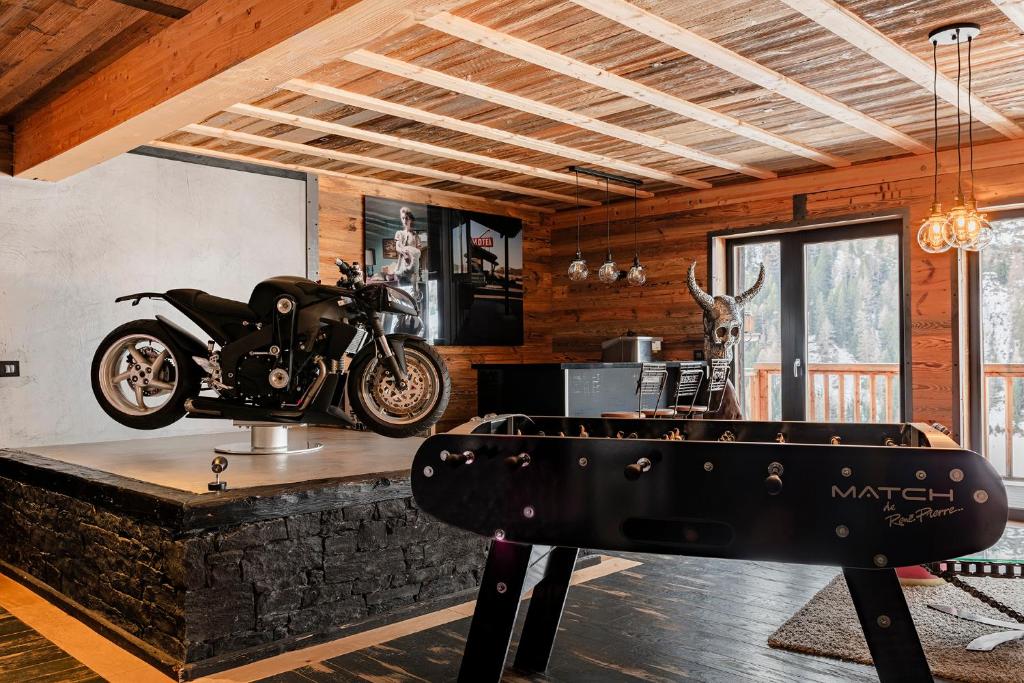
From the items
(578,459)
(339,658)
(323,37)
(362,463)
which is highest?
(323,37)

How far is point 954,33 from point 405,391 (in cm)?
302

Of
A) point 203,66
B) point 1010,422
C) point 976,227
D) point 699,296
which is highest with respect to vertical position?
point 203,66

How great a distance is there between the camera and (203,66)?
318 centimetres

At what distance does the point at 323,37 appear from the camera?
2727 mm

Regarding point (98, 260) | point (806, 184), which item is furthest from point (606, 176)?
point (98, 260)

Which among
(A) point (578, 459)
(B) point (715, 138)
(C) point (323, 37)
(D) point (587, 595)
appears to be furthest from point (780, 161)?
(A) point (578, 459)

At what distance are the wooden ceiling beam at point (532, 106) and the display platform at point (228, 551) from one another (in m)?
1.82

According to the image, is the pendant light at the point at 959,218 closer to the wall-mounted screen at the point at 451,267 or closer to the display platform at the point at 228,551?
the display platform at the point at 228,551

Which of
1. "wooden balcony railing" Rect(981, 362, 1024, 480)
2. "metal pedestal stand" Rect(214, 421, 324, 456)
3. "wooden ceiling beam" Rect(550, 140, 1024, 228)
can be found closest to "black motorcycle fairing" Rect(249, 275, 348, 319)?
"metal pedestal stand" Rect(214, 421, 324, 456)

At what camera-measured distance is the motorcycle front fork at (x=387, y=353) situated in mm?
4016

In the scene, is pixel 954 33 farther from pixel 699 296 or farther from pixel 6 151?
pixel 6 151

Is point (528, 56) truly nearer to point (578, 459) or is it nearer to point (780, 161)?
point (578, 459)

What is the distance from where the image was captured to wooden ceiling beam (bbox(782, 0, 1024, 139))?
350cm

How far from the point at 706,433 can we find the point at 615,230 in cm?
526
